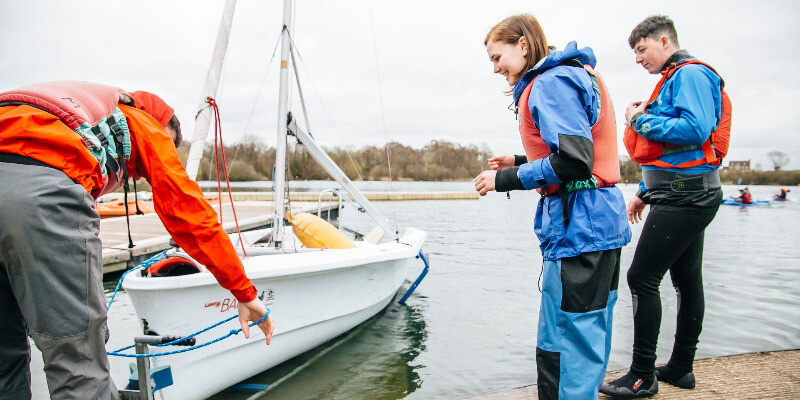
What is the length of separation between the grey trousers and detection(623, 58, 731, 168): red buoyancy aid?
8.53 feet

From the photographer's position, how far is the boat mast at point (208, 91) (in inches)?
170

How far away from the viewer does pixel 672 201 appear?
2.46m

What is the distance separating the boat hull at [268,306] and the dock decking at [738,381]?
1.88 m

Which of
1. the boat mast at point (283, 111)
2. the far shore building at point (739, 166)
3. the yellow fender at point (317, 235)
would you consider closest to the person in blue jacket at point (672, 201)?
the yellow fender at point (317, 235)

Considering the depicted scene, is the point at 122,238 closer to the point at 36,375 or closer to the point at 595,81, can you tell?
the point at 36,375

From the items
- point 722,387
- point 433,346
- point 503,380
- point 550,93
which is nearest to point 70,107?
point 550,93

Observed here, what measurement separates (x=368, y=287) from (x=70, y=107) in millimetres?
3795

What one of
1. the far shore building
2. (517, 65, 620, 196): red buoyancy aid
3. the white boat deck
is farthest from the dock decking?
the far shore building

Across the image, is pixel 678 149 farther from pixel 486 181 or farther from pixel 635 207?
pixel 486 181

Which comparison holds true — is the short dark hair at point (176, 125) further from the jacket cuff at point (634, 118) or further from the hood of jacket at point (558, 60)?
the jacket cuff at point (634, 118)

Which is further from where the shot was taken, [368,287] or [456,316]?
[456,316]

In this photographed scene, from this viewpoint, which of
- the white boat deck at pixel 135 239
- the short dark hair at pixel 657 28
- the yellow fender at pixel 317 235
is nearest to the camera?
the short dark hair at pixel 657 28

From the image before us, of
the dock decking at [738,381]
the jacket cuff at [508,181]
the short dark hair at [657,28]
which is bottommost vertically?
the dock decking at [738,381]

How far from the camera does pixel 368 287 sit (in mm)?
5082
